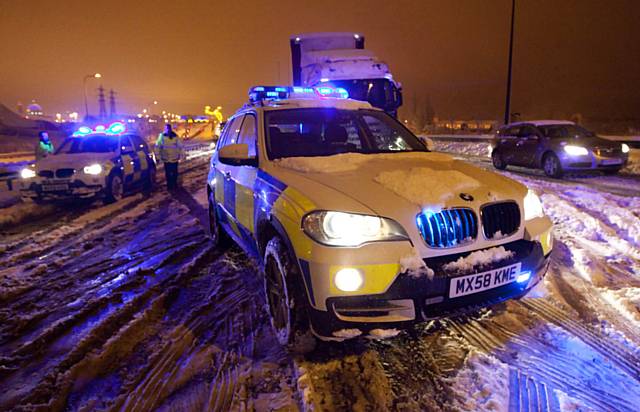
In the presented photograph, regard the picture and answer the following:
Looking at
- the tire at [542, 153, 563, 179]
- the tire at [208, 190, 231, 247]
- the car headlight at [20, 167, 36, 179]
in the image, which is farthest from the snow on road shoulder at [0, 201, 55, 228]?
the tire at [542, 153, 563, 179]

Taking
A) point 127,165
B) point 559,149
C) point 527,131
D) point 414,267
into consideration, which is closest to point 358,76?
point 527,131

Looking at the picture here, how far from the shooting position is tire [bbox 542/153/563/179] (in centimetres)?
1075

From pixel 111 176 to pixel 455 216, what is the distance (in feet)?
28.6

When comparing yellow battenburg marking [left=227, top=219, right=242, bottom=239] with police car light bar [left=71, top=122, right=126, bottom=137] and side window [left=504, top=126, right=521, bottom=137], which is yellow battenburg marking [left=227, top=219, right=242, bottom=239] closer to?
police car light bar [left=71, top=122, right=126, bottom=137]

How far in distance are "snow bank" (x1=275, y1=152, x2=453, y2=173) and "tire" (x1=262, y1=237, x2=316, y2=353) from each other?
0.65 m

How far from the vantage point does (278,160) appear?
11.2ft

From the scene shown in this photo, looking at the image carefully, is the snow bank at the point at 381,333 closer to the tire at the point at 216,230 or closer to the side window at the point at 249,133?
the side window at the point at 249,133

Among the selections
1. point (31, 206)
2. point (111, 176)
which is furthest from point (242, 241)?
point (31, 206)

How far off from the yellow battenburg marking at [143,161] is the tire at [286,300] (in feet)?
29.6

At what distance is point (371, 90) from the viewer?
1281cm

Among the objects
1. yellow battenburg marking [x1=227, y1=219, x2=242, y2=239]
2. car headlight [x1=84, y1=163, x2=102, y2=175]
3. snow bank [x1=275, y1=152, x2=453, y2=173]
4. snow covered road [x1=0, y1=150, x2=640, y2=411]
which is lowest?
snow covered road [x1=0, y1=150, x2=640, y2=411]

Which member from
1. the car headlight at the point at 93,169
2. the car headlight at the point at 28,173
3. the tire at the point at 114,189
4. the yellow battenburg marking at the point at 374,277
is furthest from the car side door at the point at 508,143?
the car headlight at the point at 28,173

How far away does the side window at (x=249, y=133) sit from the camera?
376 cm

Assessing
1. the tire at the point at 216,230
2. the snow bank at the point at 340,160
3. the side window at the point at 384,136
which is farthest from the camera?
the tire at the point at 216,230
